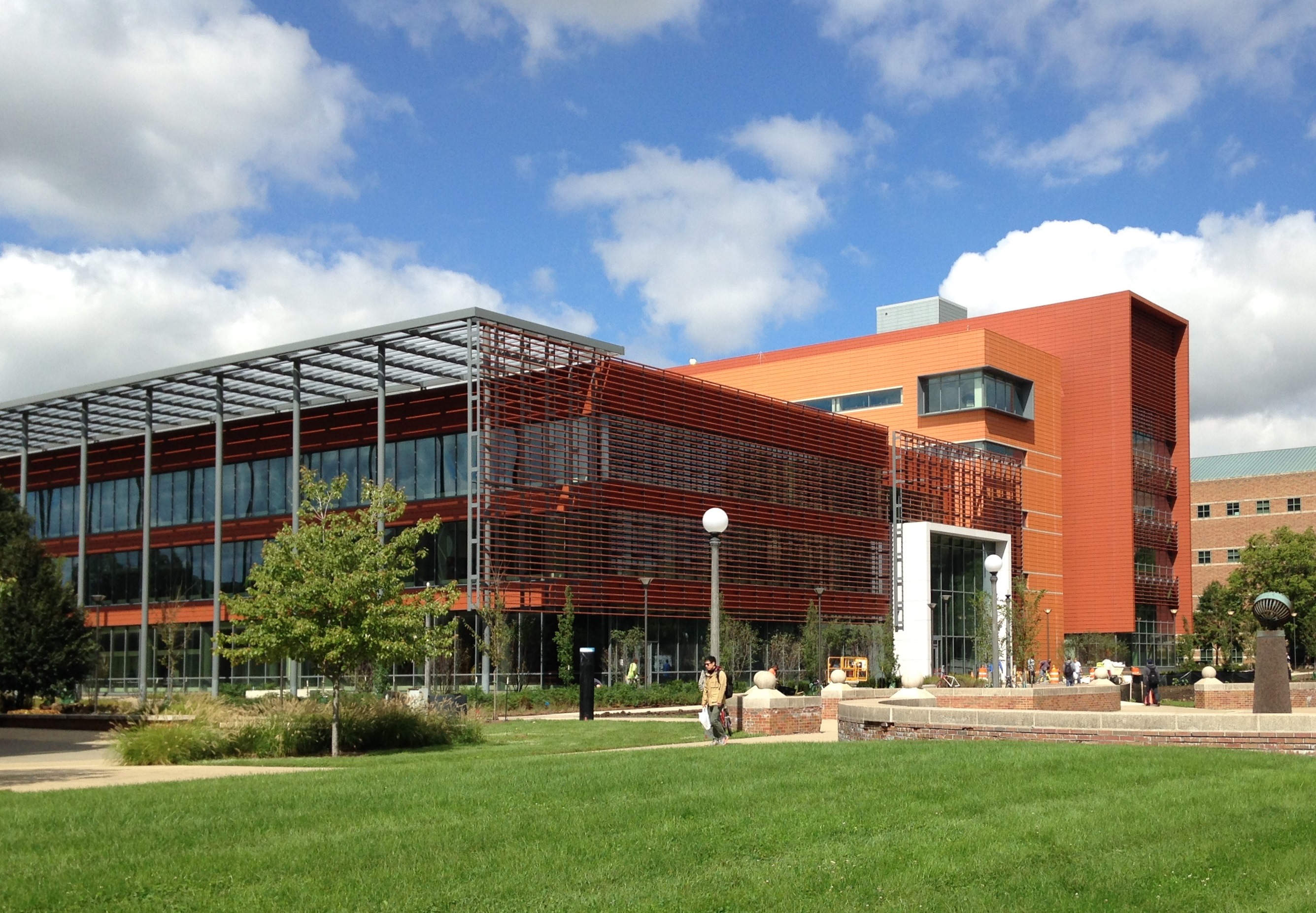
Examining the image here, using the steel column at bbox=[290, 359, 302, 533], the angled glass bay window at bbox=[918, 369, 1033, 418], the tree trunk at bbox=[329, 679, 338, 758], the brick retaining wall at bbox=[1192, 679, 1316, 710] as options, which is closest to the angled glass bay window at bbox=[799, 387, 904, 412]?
the angled glass bay window at bbox=[918, 369, 1033, 418]

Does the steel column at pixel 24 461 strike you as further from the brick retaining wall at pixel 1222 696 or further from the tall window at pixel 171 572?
the brick retaining wall at pixel 1222 696

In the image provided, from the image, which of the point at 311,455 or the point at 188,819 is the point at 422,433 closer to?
the point at 311,455

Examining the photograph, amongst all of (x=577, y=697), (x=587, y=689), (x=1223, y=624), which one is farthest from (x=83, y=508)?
(x=1223, y=624)

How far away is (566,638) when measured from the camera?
44656 millimetres

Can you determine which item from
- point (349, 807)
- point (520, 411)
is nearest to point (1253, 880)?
point (349, 807)

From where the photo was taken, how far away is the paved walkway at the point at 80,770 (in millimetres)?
16812

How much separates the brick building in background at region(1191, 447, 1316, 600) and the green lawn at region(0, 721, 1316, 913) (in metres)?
107

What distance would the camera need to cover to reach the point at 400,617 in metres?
24.1

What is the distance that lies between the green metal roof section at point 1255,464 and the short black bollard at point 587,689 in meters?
98.8

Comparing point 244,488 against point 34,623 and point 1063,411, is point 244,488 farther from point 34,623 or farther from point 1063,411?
point 1063,411

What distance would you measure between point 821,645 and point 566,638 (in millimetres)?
12341

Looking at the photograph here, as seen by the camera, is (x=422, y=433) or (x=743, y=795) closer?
(x=743, y=795)

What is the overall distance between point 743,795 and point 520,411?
32050 millimetres

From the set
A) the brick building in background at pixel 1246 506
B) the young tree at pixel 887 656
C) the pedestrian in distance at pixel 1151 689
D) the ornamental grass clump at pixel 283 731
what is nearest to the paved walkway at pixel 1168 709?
the pedestrian in distance at pixel 1151 689
